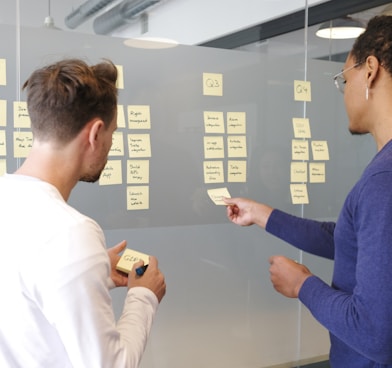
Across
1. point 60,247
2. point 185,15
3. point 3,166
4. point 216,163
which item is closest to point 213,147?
point 216,163

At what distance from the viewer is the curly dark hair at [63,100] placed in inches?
37.9

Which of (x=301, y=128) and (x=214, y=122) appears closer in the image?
(x=214, y=122)

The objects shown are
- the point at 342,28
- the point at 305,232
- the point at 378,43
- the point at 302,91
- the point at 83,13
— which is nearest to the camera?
the point at 378,43

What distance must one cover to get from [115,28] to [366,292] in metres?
1.35

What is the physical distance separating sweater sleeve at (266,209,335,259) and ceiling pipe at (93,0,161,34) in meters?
0.95

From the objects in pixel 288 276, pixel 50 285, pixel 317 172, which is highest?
pixel 317 172

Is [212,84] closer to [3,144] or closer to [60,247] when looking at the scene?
[3,144]

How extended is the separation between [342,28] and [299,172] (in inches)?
32.3

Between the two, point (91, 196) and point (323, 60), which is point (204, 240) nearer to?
point (91, 196)

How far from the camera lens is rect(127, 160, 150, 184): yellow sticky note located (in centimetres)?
185

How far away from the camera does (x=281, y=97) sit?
2.18 m

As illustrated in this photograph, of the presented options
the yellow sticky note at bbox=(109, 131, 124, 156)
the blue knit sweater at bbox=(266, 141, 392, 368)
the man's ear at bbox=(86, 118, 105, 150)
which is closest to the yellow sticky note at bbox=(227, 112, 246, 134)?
the yellow sticky note at bbox=(109, 131, 124, 156)

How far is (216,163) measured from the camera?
6.63 ft

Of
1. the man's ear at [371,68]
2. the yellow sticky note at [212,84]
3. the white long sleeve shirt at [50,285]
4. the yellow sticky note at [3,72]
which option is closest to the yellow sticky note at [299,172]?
the yellow sticky note at [212,84]
